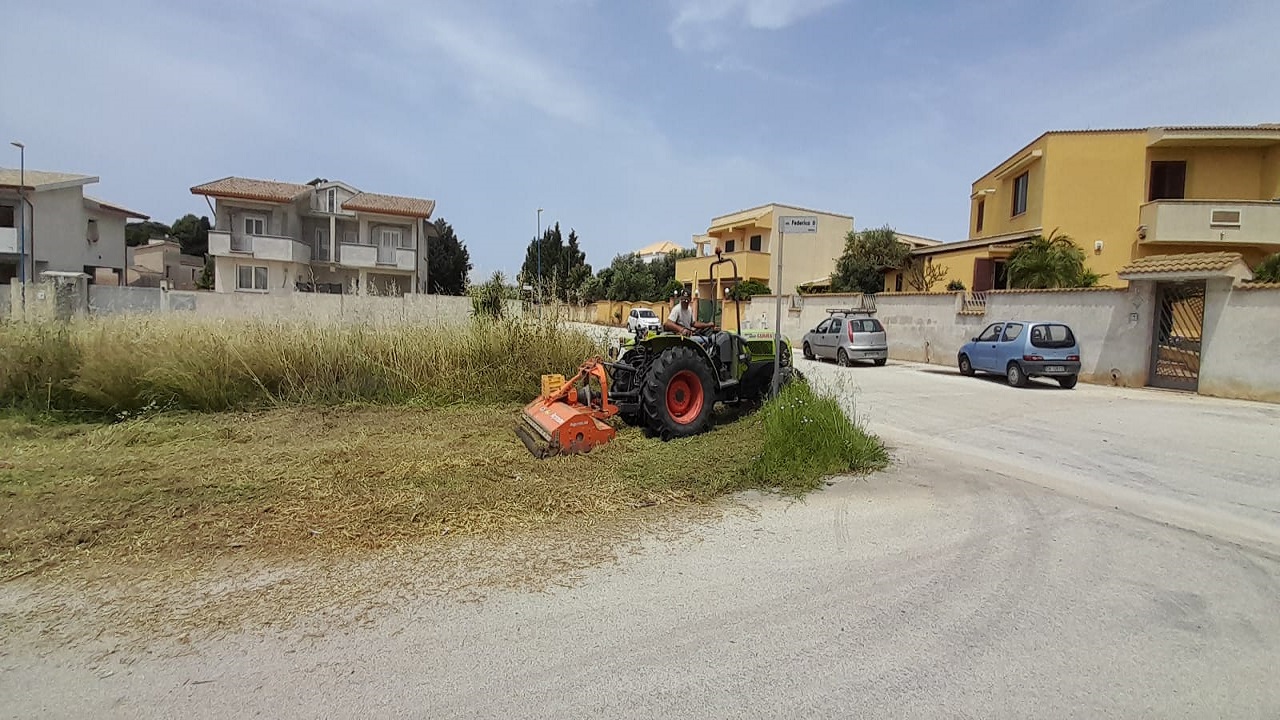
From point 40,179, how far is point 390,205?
614 inches

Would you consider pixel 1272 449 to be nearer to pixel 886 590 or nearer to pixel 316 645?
pixel 886 590

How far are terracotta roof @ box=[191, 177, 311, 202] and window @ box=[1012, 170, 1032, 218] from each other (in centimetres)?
3153

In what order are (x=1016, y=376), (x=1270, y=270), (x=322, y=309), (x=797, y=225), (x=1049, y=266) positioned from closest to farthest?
(x=797, y=225) → (x=322, y=309) → (x=1016, y=376) → (x=1270, y=270) → (x=1049, y=266)

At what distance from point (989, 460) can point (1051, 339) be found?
912 cm

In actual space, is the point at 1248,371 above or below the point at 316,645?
above

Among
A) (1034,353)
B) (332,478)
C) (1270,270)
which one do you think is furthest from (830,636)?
(1270,270)

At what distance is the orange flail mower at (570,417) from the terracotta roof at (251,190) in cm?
2912

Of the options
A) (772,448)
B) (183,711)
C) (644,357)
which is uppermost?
(644,357)

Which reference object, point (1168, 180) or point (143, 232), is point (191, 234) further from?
point (1168, 180)

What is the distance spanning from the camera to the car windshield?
14.0m

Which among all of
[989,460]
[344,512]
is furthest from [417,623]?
[989,460]

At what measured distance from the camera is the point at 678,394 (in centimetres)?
716

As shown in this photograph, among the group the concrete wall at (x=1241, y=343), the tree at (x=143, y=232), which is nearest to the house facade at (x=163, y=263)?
the tree at (x=143, y=232)

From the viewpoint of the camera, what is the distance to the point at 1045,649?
298 centimetres
